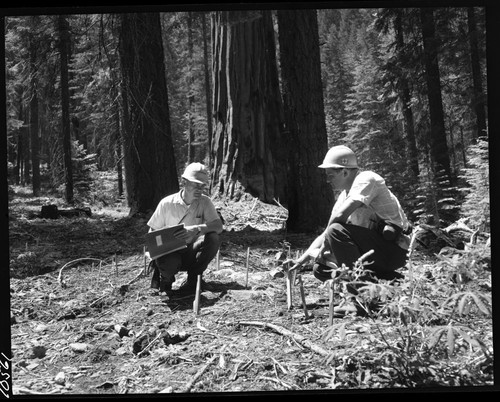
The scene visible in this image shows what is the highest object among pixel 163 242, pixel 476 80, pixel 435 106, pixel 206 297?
pixel 476 80

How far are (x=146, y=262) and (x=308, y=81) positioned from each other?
202cm

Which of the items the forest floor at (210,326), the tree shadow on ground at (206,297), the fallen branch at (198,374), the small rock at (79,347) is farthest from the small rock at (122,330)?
the fallen branch at (198,374)

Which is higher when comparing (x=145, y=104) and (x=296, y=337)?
(x=145, y=104)

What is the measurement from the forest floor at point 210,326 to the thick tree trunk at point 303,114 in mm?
518

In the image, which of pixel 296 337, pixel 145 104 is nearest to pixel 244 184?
pixel 145 104

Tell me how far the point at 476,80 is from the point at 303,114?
1.66 metres

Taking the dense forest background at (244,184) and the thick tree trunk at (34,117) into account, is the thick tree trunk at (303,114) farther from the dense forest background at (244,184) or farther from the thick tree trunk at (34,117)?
the thick tree trunk at (34,117)

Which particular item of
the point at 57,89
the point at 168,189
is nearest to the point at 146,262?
the point at 168,189

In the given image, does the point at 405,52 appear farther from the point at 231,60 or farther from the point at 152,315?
the point at 152,315

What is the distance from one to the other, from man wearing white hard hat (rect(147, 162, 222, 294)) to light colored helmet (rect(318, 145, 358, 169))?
2.54ft

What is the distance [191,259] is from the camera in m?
3.70

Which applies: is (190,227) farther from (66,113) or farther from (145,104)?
(66,113)

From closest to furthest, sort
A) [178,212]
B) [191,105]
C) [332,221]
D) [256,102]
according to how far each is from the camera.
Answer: [332,221] → [178,212] → [191,105] → [256,102]

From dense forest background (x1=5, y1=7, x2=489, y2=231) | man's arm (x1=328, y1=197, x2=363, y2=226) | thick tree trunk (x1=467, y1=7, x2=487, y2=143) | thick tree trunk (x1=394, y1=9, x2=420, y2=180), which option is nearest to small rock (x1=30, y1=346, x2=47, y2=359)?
dense forest background (x1=5, y1=7, x2=489, y2=231)
